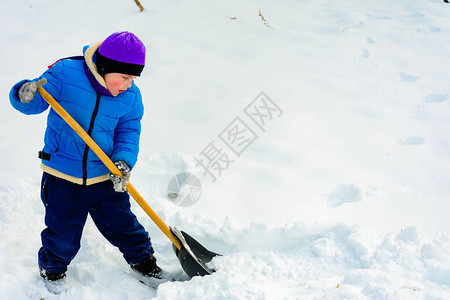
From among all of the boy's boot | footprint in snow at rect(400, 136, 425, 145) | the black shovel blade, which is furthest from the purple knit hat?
footprint in snow at rect(400, 136, 425, 145)

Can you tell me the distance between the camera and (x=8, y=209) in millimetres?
2658

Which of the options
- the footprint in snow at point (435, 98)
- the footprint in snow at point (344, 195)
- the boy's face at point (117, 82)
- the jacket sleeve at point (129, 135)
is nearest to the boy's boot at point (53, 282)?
the jacket sleeve at point (129, 135)

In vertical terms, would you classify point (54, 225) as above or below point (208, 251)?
above

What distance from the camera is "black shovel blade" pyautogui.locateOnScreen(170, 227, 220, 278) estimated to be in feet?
7.64

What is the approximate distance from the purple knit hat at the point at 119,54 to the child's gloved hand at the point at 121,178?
1.51 feet

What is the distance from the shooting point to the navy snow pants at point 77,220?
6.72ft

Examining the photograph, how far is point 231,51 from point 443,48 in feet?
8.61

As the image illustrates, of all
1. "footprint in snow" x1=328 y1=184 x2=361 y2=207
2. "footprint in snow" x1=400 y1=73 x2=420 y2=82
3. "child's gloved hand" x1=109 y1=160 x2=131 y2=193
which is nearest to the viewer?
"child's gloved hand" x1=109 y1=160 x2=131 y2=193

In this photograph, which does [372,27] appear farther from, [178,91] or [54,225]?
[54,225]

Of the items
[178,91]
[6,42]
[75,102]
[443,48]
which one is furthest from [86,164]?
[443,48]

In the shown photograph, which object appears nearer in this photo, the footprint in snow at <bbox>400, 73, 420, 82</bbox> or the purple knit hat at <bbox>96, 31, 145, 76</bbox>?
the purple knit hat at <bbox>96, 31, 145, 76</bbox>

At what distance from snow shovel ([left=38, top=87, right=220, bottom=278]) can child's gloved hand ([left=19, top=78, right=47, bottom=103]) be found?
11 centimetres

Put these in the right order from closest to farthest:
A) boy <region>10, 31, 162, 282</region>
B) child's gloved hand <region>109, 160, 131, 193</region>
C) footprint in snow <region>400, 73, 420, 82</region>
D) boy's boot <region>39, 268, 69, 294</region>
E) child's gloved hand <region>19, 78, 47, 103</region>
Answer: child's gloved hand <region>19, 78, 47, 103</region> < boy <region>10, 31, 162, 282</region> < child's gloved hand <region>109, 160, 131, 193</region> < boy's boot <region>39, 268, 69, 294</region> < footprint in snow <region>400, 73, 420, 82</region>

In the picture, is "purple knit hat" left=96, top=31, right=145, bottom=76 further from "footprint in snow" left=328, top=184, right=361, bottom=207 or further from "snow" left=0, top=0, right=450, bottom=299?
"footprint in snow" left=328, top=184, right=361, bottom=207
